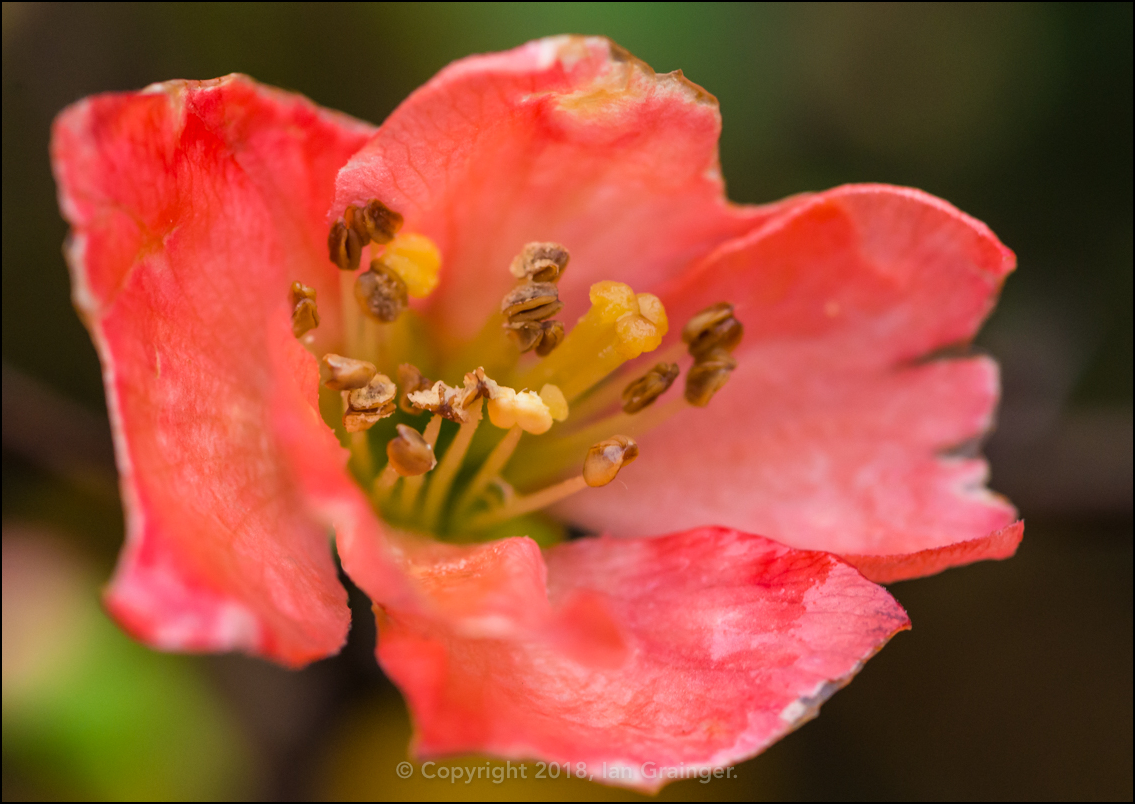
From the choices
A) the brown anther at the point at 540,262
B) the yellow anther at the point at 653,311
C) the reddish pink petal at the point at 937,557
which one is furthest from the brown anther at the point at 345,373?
the reddish pink petal at the point at 937,557

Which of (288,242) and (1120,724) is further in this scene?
(1120,724)

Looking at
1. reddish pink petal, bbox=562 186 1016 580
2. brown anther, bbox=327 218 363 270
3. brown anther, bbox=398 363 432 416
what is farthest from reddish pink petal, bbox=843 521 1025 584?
brown anther, bbox=327 218 363 270

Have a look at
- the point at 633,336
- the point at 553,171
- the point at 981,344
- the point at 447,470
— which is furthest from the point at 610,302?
the point at 981,344

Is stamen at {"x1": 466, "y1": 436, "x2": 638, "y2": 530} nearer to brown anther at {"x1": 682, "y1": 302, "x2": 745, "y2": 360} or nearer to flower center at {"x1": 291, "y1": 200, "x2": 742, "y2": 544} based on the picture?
flower center at {"x1": 291, "y1": 200, "x2": 742, "y2": 544}

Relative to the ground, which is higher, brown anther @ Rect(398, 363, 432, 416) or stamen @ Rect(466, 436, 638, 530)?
brown anther @ Rect(398, 363, 432, 416)

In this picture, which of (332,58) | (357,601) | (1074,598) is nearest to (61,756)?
(357,601)

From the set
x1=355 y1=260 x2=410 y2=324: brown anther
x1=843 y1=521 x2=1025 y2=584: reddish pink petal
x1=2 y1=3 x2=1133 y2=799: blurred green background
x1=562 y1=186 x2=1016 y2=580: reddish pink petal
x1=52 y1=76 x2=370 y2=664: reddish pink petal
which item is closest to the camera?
x1=52 y1=76 x2=370 y2=664: reddish pink petal

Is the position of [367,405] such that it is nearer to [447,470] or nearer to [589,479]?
[447,470]

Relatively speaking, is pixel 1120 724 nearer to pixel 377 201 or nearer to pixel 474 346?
pixel 474 346
